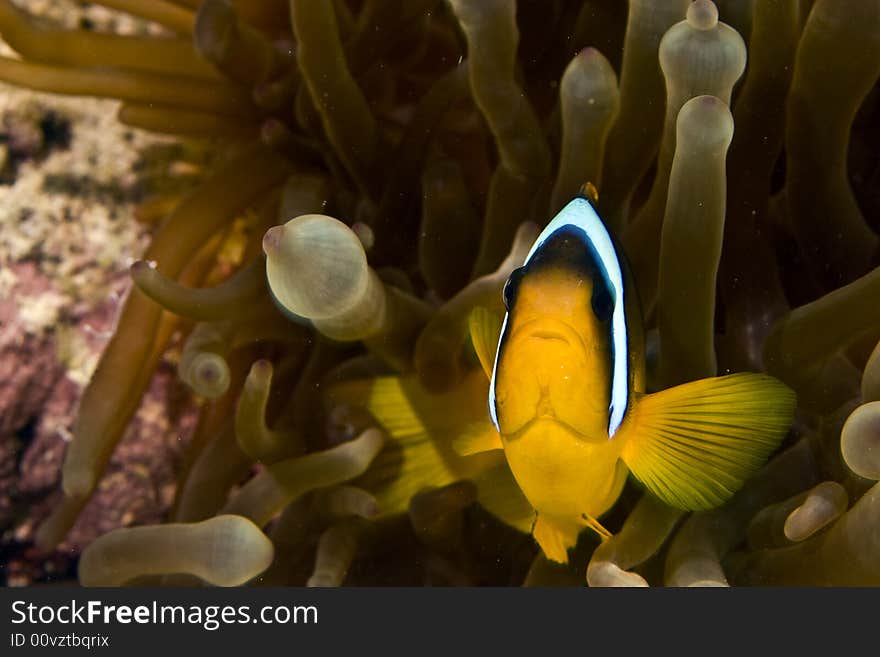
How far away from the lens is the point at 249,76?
1081 mm

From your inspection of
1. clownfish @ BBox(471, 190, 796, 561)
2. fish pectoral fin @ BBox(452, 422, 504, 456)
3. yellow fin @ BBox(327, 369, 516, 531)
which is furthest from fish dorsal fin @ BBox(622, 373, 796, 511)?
yellow fin @ BBox(327, 369, 516, 531)

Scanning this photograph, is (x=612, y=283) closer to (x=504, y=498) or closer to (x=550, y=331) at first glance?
(x=550, y=331)

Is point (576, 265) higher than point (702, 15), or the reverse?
point (702, 15)

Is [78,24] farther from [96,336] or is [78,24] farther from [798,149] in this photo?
[798,149]

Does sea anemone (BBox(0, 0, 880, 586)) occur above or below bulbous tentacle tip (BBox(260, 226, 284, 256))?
below

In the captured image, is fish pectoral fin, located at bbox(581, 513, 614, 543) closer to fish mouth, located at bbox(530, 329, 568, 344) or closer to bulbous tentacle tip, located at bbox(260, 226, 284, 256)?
fish mouth, located at bbox(530, 329, 568, 344)

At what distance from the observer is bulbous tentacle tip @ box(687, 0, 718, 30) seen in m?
0.68

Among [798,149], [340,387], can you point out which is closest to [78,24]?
[340,387]

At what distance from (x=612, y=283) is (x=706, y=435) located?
15 centimetres

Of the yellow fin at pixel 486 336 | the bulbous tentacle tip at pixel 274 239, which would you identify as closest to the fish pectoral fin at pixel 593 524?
the yellow fin at pixel 486 336

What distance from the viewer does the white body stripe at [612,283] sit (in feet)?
2.14

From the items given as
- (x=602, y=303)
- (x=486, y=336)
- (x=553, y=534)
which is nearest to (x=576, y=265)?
(x=602, y=303)

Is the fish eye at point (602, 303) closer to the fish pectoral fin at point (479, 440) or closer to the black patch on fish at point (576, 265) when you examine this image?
the black patch on fish at point (576, 265)

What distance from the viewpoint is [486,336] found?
29.3 inches
